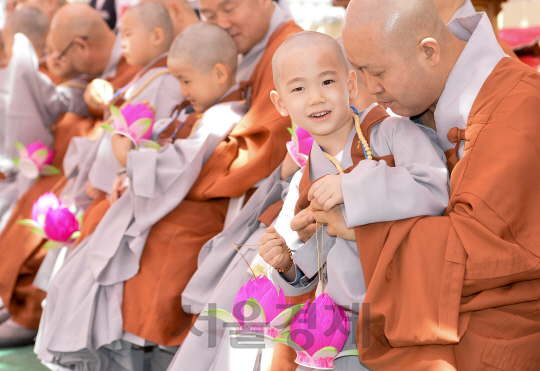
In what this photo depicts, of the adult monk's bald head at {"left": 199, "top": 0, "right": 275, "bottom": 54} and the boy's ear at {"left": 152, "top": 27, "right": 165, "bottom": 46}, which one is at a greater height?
the adult monk's bald head at {"left": 199, "top": 0, "right": 275, "bottom": 54}

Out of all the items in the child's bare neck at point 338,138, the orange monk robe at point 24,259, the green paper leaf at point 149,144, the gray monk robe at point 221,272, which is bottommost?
the orange monk robe at point 24,259

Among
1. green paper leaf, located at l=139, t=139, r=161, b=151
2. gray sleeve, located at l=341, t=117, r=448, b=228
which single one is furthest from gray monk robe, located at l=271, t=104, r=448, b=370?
green paper leaf, located at l=139, t=139, r=161, b=151

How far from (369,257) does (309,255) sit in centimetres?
24

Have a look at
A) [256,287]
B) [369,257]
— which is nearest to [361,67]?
[369,257]

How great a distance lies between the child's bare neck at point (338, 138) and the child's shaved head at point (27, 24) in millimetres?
3007

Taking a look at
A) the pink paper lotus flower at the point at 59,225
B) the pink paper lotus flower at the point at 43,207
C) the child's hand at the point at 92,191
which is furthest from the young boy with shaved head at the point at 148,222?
the child's hand at the point at 92,191

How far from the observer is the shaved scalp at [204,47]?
7.77ft

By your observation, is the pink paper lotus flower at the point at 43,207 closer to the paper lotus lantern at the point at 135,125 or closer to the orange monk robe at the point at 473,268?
the paper lotus lantern at the point at 135,125

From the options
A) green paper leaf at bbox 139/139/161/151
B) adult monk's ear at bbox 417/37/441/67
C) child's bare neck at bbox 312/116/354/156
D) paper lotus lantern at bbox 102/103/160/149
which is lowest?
green paper leaf at bbox 139/139/161/151

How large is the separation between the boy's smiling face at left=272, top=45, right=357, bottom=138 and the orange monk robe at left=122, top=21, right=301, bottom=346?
0.67m

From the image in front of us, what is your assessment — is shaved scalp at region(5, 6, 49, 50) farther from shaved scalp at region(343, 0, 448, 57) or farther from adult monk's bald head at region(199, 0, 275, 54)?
shaved scalp at region(343, 0, 448, 57)

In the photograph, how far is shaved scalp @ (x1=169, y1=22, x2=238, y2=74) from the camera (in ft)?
7.77

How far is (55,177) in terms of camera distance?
331 cm

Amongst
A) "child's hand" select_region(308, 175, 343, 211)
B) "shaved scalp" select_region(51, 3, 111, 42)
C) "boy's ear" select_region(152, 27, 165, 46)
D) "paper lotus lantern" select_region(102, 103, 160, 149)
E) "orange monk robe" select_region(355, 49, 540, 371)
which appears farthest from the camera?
"shaved scalp" select_region(51, 3, 111, 42)
